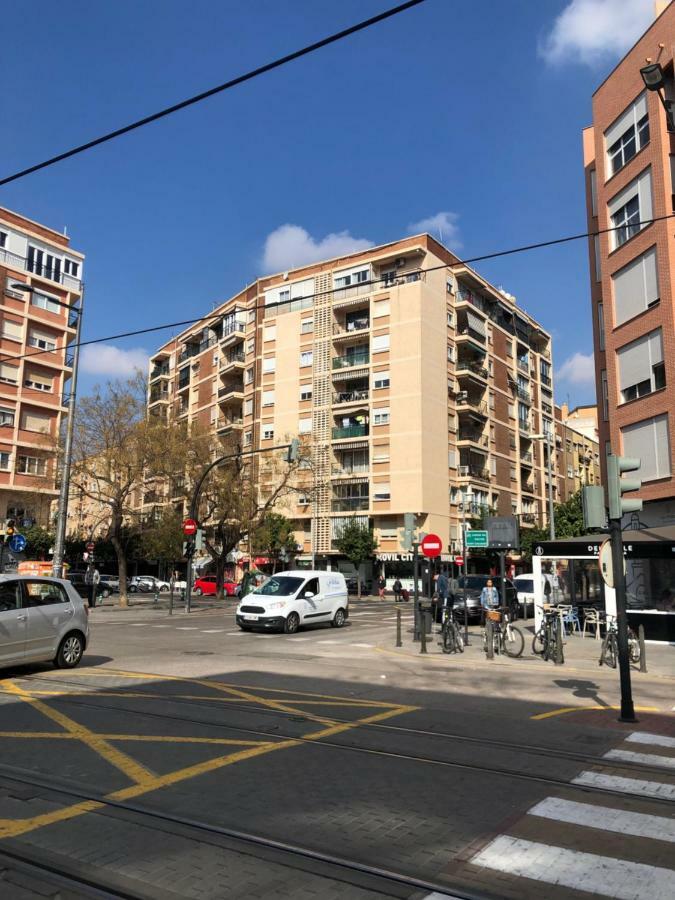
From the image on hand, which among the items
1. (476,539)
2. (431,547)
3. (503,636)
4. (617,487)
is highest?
(617,487)

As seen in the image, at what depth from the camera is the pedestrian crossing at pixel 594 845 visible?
3941mm

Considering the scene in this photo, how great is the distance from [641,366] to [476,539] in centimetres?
1203

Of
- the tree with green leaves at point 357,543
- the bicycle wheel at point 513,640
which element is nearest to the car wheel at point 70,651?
the bicycle wheel at point 513,640

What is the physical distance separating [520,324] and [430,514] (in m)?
27.8

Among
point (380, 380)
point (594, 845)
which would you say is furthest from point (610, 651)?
point (380, 380)

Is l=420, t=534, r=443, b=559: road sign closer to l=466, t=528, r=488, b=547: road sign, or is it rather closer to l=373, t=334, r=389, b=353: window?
l=466, t=528, r=488, b=547: road sign

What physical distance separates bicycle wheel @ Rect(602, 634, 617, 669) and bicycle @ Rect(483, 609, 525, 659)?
196cm

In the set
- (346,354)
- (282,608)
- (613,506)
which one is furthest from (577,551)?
(346,354)

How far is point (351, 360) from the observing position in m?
56.3

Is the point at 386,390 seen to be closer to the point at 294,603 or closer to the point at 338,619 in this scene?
the point at 338,619

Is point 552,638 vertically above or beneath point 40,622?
beneath

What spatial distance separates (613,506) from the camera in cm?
902

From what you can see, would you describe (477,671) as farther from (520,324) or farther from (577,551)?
(520,324)

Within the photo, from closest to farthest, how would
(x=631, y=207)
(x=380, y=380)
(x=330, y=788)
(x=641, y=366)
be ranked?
(x=330, y=788) < (x=641, y=366) < (x=631, y=207) < (x=380, y=380)
